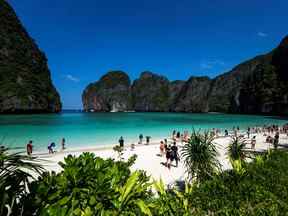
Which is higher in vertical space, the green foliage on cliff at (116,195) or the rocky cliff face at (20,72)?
the rocky cliff face at (20,72)

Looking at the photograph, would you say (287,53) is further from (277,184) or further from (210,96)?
(277,184)

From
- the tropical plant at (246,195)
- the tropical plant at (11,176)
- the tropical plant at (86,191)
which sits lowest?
the tropical plant at (246,195)

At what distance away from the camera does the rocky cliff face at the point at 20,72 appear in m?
80.8

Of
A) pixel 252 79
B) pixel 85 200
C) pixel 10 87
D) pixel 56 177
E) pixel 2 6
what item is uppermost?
pixel 2 6

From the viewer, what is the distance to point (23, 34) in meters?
101

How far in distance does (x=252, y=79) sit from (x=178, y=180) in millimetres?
137474

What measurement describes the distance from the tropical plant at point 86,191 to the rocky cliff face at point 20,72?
Answer: 9085 centimetres

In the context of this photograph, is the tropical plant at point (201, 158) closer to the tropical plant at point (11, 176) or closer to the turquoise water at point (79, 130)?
the turquoise water at point (79, 130)

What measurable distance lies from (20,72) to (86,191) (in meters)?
100

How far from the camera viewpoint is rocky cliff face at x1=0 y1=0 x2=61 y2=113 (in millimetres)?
80750

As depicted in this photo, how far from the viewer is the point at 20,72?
284ft

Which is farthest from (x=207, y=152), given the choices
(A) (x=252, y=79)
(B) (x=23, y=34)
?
(A) (x=252, y=79)

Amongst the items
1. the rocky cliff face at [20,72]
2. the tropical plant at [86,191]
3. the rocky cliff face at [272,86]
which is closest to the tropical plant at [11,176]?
the tropical plant at [86,191]

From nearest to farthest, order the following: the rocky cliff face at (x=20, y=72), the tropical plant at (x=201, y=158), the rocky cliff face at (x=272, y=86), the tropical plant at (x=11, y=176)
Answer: the tropical plant at (x=11, y=176), the tropical plant at (x=201, y=158), the rocky cliff face at (x=20, y=72), the rocky cliff face at (x=272, y=86)
